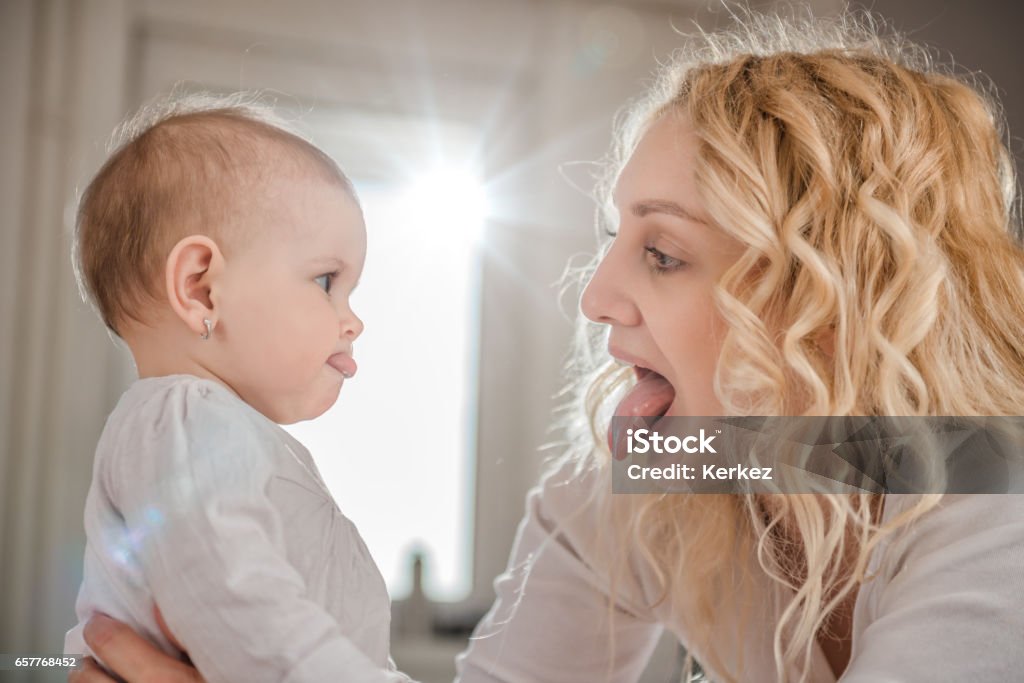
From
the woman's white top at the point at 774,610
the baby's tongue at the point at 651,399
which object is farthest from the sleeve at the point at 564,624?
the baby's tongue at the point at 651,399

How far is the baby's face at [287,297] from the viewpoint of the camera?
604mm

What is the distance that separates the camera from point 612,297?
85 centimetres

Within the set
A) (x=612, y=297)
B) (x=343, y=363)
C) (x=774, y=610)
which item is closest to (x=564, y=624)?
(x=774, y=610)

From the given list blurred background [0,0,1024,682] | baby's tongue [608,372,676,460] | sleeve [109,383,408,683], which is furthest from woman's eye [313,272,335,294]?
blurred background [0,0,1024,682]

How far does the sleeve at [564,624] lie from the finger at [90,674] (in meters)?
0.43

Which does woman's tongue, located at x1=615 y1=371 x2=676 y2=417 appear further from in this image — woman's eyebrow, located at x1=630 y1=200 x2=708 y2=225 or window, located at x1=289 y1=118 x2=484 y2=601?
window, located at x1=289 y1=118 x2=484 y2=601

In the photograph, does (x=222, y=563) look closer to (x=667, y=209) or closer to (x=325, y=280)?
(x=325, y=280)

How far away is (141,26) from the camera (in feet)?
4.85

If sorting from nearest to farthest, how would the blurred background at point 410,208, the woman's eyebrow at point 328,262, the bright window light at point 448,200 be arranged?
the woman's eyebrow at point 328,262 → the bright window light at point 448,200 → the blurred background at point 410,208

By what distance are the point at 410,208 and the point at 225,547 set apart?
0.71 meters

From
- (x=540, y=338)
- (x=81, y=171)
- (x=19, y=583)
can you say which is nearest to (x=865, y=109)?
(x=540, y=338)

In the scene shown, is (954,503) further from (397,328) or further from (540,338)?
(540,338)

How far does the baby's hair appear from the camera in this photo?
599mm

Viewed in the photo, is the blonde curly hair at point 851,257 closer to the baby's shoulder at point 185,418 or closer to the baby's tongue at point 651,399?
the baby's tongue at point 651,399
